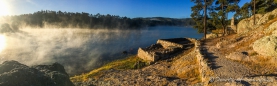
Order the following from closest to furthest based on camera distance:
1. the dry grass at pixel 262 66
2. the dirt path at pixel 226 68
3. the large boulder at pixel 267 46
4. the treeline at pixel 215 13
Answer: the dirt path at pixel 226 68
the dry grass at pixel 262 66
the large boulder at pixel 267 46
the treeline at pixel 215 13

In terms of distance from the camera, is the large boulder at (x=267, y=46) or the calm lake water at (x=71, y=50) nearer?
the large boulder at (x=267, y=46)

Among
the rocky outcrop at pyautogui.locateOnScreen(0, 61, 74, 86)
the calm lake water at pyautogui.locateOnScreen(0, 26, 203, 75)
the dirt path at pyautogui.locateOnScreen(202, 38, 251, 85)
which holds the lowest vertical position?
the calm lake water at pyautogui.locateOnScreen(0, 26, 203, 75)

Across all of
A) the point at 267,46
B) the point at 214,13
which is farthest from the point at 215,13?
the point at 267,46

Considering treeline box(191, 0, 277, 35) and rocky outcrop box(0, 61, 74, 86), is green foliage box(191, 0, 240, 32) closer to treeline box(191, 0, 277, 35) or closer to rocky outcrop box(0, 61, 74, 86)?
treeline box(191, 0, 277, 35)

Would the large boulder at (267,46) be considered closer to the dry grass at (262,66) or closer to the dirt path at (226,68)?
the dry grass at (262,66)

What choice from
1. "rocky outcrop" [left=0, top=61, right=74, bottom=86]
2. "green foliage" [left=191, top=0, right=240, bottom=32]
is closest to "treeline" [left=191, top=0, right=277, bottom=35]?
"green foliage" [left=191, top=0, right=240, bottom=32]

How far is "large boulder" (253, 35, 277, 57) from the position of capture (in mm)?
17755

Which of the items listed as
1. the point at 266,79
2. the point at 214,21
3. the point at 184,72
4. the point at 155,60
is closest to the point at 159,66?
the point at 155,60

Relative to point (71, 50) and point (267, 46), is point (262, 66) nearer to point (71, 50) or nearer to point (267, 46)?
point (267, 46)

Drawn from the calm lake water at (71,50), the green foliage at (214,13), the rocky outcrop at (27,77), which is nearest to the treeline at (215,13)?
the green foliage at (214,13)

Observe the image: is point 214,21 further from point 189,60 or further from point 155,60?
point 189,60

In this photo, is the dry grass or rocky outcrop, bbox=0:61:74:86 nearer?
rocky outcrop, bbox=0:61:74:86

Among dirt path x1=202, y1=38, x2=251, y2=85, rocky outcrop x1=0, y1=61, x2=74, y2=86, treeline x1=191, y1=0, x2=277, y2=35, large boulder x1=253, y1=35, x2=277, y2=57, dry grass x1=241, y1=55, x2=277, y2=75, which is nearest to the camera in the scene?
rocky outcrop x1=0, y1=61, x2=74, y2=86

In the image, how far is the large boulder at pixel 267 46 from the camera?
1775 centimetres
